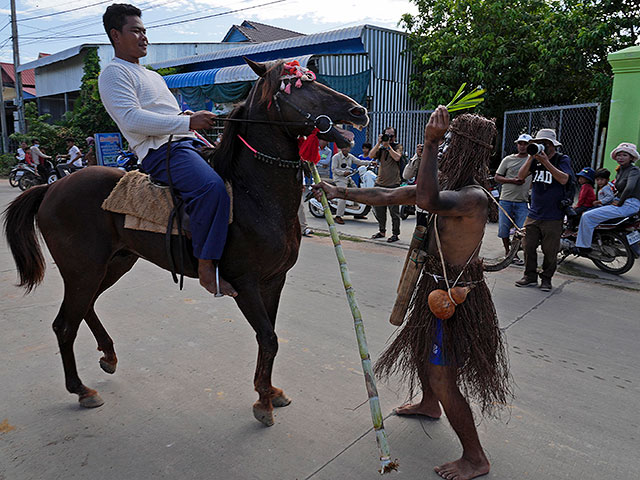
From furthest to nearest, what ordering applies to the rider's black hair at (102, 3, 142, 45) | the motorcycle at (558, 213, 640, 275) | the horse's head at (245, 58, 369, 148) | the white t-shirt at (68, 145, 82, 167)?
the white t-shirt at (68, 145, 82, 167) → the motorcycle at (558, 213, 640, 275) → the rider's black hair at (102, 3, 142, 45) → the horse's head at (245, 58, 369, 148)

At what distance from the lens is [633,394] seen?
11.3 ft

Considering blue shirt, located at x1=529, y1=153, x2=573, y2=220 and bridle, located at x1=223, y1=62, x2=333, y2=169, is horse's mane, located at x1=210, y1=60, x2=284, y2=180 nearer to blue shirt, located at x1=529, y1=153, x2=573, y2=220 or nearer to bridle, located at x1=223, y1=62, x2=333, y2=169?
bridle, located at x1=223, y1=62, x2=333, y2=169

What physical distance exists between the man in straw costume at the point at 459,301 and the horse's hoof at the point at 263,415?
37.7 inches

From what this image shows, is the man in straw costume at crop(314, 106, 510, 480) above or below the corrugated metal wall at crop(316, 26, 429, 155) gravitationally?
below

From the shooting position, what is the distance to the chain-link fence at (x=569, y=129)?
9.95 m

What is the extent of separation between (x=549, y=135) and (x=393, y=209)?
3.23 m

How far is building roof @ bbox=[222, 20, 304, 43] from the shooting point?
83.8 feet

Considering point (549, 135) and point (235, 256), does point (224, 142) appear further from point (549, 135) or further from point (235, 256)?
point (549, 135)

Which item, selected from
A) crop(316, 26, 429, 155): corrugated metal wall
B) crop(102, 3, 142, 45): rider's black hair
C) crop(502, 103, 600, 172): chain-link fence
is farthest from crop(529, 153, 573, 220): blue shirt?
crop(316, 26, 429, 155): corrugated metal wall

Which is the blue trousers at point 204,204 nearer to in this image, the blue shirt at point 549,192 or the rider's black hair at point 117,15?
the rider's black hair at point 117,15

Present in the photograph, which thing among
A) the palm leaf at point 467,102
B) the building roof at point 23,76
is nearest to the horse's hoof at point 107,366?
the palm leaf at point 467,102

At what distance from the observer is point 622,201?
6.68 meters

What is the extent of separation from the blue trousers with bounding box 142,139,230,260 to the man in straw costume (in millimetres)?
614

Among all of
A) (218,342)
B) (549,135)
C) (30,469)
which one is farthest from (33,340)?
(549,135)
